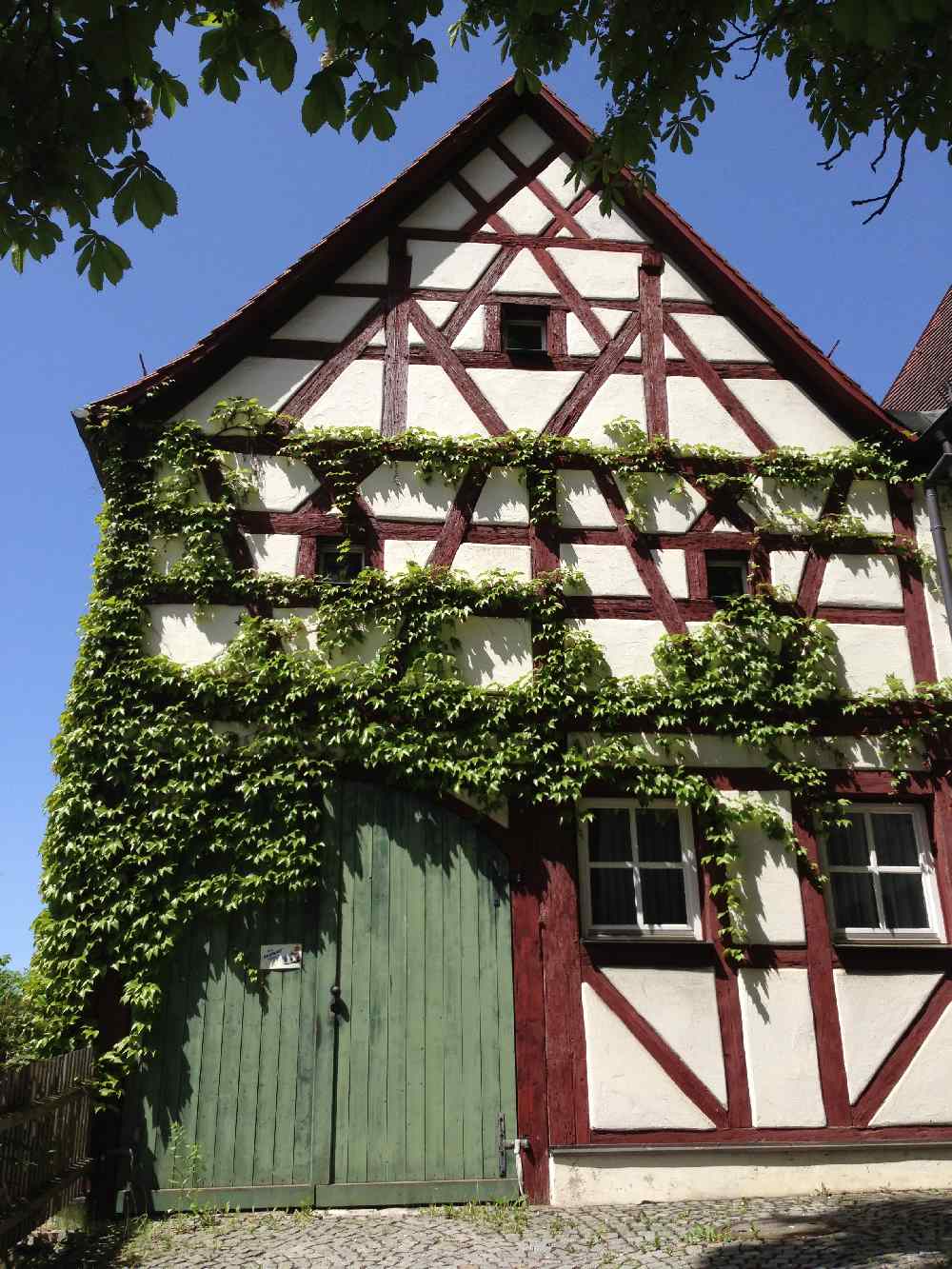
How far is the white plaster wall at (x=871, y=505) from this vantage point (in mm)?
10156

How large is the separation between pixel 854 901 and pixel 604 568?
3566mm

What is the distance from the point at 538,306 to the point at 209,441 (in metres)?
3.52

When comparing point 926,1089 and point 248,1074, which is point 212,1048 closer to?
point 248,1074

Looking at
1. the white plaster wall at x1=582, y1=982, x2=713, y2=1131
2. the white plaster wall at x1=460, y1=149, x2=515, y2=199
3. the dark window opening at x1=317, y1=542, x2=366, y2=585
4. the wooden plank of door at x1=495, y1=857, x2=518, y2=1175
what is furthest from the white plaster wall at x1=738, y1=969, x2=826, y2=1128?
the white plaster wall at x1=460, y1=149, x2=515, y2=199

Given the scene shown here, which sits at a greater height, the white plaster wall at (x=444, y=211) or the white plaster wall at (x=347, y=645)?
the white plaster wall at (x=444, y=211)

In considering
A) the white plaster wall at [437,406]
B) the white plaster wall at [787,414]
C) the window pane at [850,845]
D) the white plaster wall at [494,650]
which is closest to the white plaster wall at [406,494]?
the white plaster wall at [437,406]

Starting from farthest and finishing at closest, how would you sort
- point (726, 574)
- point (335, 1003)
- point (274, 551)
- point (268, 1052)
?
point (726, 574) → point (274, 551) → point (335, 1003) → point (268, 1052)

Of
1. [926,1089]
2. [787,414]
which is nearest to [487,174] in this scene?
[787,414]

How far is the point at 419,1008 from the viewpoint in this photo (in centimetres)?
823

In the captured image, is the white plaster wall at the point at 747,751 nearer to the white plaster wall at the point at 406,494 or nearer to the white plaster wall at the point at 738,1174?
the white plaster wall at the point at 406,494

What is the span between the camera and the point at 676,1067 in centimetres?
816

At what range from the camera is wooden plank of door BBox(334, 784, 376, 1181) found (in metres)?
7.84

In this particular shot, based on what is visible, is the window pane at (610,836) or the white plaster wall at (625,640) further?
the white plaster wall at (625,640)

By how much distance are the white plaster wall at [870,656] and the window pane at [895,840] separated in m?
1.15
